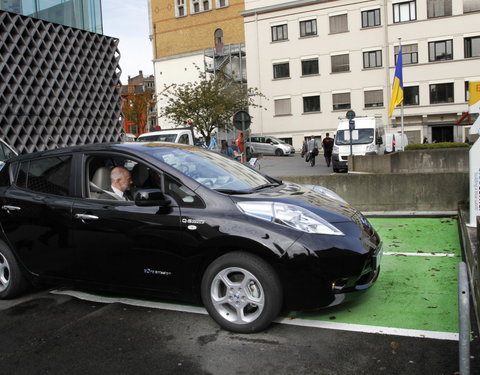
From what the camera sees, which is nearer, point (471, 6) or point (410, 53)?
point (471, 6)

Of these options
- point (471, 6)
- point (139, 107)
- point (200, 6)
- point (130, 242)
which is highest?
point (200, 6)

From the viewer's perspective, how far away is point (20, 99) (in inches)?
923

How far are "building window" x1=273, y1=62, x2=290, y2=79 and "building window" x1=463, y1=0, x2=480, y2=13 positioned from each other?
49.2 ft

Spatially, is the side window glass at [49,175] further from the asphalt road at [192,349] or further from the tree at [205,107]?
the tree at [205,107]

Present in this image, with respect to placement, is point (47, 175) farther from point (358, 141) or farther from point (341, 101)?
point (341, 101)

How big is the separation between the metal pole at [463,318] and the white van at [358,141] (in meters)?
21.3

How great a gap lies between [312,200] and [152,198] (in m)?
1.44

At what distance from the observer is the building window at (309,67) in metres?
45.0

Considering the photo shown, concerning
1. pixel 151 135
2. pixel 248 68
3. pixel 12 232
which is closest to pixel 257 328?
pixel 12 232

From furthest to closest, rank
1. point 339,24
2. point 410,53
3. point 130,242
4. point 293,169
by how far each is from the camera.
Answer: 1. point 339,24
2. point 410,53
3. point 293,169
4. point 130,242

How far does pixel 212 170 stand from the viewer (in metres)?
4.80

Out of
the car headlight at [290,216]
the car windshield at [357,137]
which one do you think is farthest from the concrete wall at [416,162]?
the car headlight at [290,216]

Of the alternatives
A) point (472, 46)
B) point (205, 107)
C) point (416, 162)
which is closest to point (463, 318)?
point (416, 162)

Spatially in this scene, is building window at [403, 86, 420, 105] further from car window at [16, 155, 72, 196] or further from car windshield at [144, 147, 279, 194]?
car window at [16, 155, 72, 196]
